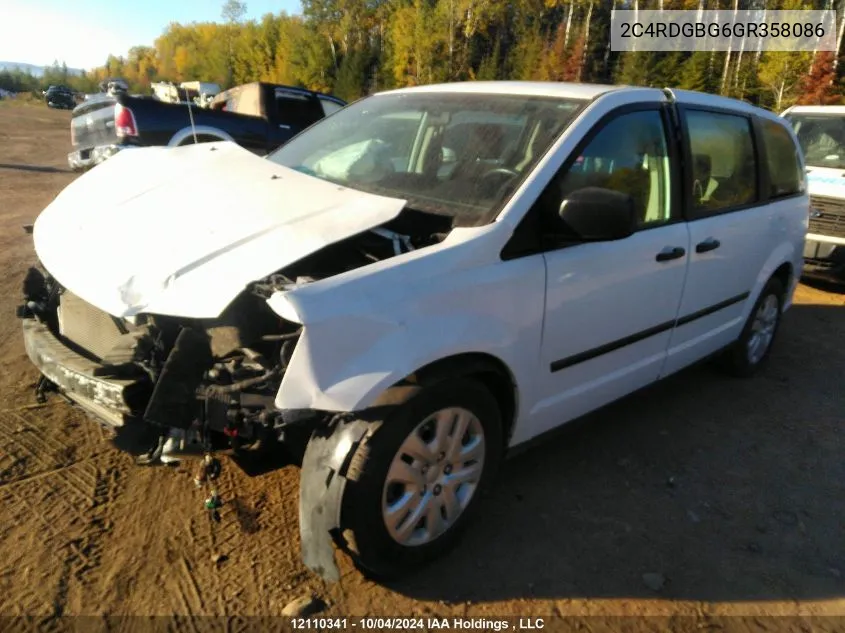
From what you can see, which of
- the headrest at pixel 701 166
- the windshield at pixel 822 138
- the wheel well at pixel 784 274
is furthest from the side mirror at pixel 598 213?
the windshield at pixel 822 138

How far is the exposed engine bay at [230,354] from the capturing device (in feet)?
7.30

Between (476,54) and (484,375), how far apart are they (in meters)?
47.4

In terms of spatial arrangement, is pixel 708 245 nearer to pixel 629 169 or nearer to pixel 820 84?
pixel 629 169

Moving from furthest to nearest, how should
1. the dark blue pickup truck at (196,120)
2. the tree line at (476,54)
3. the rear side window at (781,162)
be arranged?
the tree line at (476,54), the dark blue pickup truck at (196,120), the rear side window at (781,162)

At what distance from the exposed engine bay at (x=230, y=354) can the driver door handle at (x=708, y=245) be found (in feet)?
5.23

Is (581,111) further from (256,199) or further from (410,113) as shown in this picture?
(256,199)

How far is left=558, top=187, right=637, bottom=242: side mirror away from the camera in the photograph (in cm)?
253

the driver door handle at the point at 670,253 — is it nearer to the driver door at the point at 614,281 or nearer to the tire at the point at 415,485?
the driver door at the point at 614,281

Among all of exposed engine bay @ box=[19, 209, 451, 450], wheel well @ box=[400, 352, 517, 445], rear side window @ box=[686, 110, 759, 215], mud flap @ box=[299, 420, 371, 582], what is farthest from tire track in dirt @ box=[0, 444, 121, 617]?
rear side window @ box=[686, 110, 759, 215]

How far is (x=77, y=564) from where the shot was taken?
7.91 ft

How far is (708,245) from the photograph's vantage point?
3.51 meters

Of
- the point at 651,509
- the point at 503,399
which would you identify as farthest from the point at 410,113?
the point at 651,509

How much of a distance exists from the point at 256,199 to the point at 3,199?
896cm

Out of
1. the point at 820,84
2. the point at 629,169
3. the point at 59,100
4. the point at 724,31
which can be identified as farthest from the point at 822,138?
the point at 59,100
